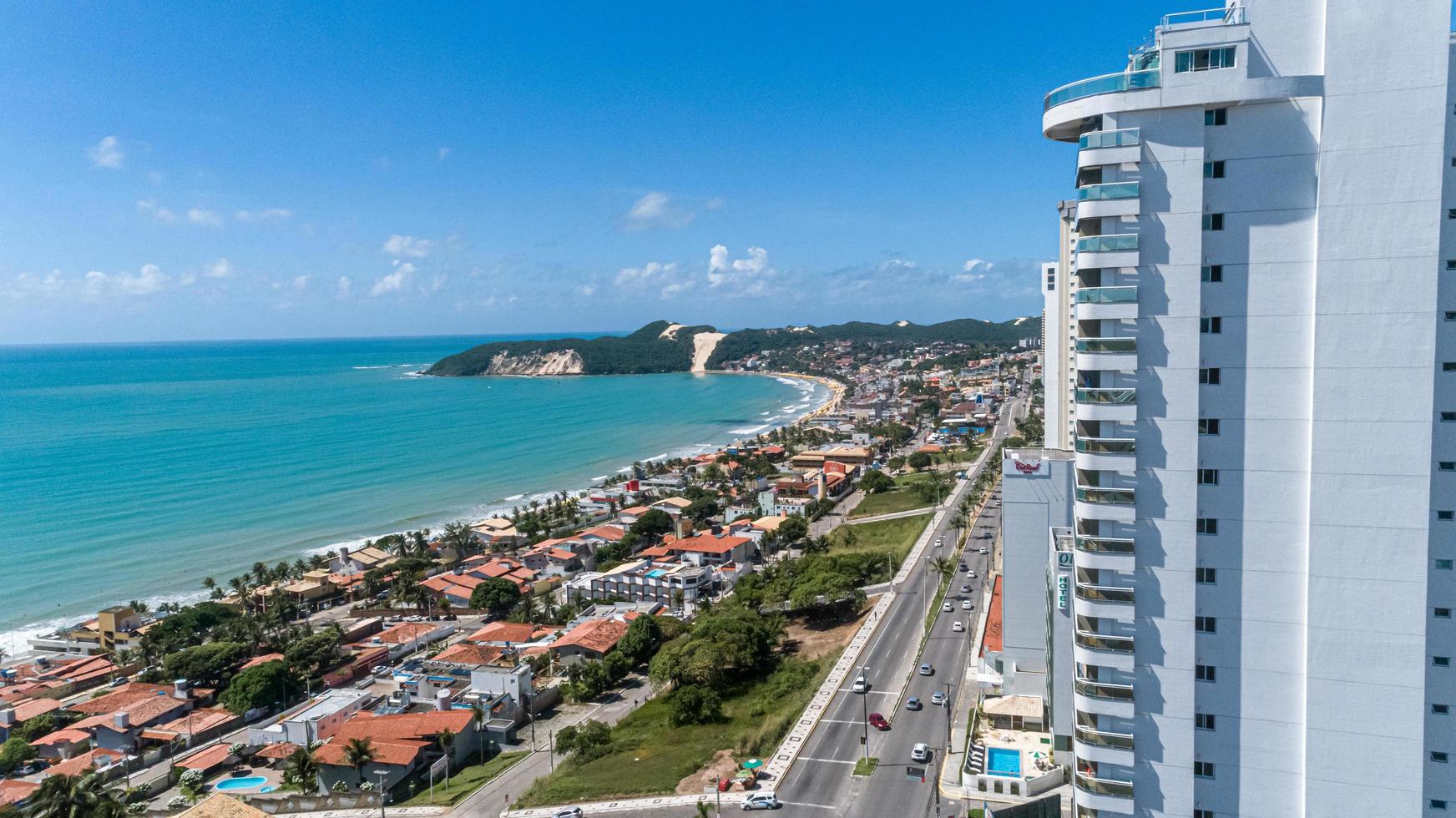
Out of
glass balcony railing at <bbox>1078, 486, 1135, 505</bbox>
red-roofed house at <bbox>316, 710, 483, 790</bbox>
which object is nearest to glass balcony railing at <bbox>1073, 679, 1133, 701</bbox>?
glass balcony railing at <bbox>1078, 486, 1135, 505</bbox>

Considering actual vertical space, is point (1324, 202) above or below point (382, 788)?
above

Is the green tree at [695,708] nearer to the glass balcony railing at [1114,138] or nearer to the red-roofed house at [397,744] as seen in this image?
the red-roofed house at [397,744]

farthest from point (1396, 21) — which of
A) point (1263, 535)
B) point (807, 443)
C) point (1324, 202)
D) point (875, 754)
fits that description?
point (807, 443)

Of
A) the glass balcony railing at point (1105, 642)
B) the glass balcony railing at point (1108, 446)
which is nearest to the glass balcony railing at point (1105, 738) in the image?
the glass balcony railing at point (1105, 642)

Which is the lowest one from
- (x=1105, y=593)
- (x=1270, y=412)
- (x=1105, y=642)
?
(x=1105, y=642)

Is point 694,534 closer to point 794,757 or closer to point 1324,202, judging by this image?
point 794,757

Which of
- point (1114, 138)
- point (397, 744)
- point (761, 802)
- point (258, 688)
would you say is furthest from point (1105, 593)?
point (258, 688)

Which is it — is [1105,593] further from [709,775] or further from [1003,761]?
[709,775]
